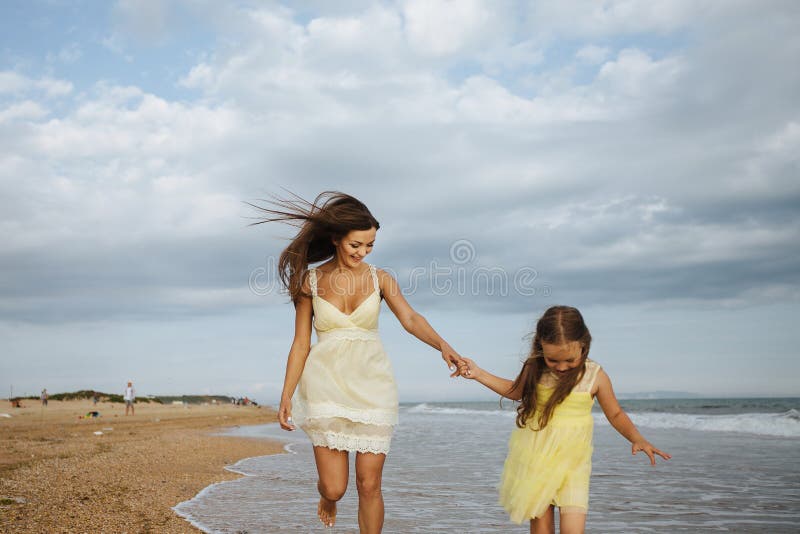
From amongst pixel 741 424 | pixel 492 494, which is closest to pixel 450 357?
pixel 492 494

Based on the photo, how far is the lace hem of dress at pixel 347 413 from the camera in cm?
434

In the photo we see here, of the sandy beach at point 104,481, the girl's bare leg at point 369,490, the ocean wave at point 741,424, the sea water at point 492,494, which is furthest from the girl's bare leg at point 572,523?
the ocean wave at point 741,424

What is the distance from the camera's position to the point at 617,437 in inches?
661

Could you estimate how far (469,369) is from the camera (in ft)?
14.9

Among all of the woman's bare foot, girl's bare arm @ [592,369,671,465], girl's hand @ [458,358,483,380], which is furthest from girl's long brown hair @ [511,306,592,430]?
the woman's bare foot

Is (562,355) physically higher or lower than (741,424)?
higher

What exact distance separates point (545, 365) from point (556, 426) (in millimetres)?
386

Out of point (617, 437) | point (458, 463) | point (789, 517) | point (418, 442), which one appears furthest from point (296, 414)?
point (617, 437)

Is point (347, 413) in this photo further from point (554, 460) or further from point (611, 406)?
point (611, 406)

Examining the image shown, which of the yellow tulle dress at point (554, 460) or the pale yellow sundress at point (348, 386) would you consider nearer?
the yellow tulle dress at point (554, 460)

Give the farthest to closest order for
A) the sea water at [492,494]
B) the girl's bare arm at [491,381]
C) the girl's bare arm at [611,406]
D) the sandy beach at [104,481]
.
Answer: the sea water at [492,494]
the sandy beach at [104,481]
the girl's bare arm at [491,381]
the girl's bare arm at [611,406]

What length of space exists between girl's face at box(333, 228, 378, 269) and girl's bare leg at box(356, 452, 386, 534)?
125 centimetres

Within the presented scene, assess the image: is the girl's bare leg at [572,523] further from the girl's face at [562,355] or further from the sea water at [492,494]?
the sea water at [492,494]

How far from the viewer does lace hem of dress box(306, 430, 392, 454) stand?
172 inches
